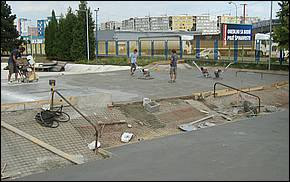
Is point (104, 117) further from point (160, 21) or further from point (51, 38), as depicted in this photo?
point (51, 38)

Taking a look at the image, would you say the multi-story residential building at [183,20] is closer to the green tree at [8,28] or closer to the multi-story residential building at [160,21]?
the multi-story residential building at [160,21]

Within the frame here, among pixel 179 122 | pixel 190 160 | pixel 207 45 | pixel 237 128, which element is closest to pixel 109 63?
pixel 207 45

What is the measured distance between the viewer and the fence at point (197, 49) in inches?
1135

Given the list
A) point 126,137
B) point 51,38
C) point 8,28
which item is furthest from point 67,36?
point 126,137

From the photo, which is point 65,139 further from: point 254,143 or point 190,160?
point 254,143

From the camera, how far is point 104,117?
999 centimetres

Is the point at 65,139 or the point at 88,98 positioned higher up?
the point at 88,98

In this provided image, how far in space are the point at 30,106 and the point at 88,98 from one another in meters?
1.79

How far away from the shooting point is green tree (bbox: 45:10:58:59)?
1641 inches

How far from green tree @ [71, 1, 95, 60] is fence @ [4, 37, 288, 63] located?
150 inches

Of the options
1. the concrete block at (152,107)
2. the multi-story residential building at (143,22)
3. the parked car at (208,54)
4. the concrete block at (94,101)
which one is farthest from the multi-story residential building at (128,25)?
the concrete block at (94,101)

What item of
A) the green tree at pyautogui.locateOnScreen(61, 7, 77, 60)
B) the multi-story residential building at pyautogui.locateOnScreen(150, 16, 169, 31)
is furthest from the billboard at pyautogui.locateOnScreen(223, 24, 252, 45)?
the green tree at pyautogui.locateOnScreen(61, 7, 77, 60)

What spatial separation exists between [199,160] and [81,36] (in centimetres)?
3172

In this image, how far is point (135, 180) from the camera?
16.3 feet
